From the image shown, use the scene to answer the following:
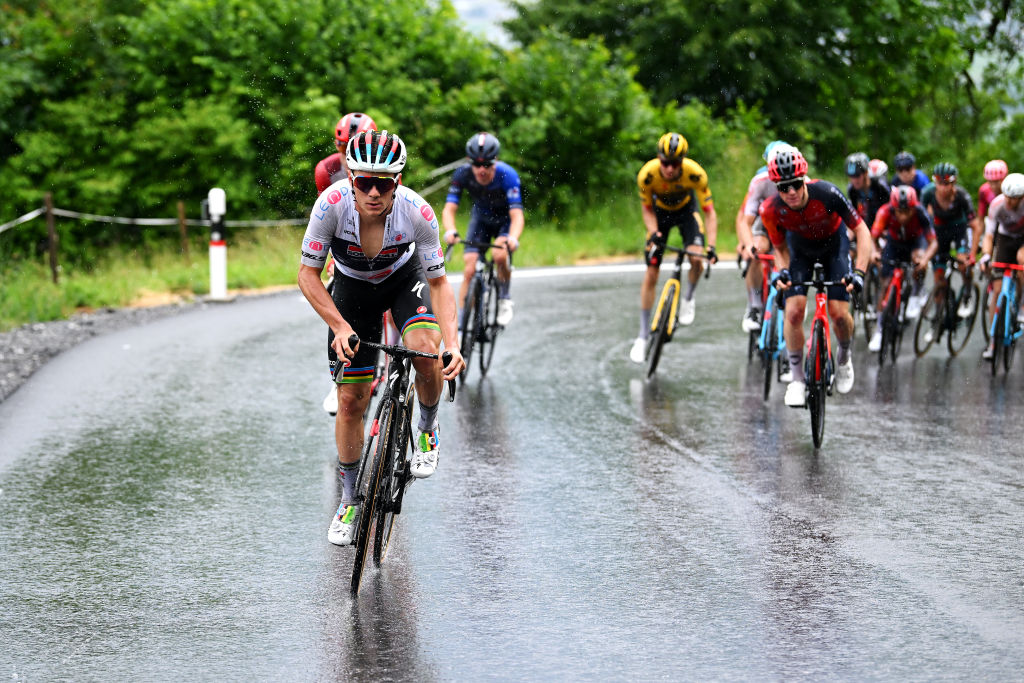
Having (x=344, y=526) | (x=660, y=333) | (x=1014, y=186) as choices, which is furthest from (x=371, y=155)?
(x=1014, y=186)

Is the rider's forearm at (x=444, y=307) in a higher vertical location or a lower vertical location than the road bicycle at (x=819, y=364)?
higher

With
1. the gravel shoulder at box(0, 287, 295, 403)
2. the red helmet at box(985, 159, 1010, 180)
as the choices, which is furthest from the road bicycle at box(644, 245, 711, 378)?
the gravel shoulder at box(0, 287, 295, 403)

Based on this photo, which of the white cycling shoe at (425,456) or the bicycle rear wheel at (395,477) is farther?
the white cycling shoe at (425,456)

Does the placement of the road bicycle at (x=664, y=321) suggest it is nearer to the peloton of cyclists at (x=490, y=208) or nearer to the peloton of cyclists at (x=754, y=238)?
the peloton of cyclists at (x=754, y=238)

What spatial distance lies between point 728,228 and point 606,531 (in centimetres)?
2500

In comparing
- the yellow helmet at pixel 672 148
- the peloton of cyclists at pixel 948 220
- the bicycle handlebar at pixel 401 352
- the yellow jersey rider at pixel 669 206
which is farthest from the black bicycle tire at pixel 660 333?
the bicycle handlebar at pixel 401 352

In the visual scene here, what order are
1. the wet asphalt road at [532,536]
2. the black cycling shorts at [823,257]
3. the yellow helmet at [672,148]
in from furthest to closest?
1. the yellow helmet at [672,148]
2. the black cycling shorts at [823,257]
3. the wet asphalt road at [532,536]

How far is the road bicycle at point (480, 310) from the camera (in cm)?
1112

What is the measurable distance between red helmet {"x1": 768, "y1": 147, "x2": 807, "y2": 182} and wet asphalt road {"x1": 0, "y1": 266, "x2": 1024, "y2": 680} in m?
1.74

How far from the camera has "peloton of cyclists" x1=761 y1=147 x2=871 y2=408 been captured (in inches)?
358

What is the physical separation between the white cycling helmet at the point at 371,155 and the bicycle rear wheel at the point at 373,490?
39.0 inches

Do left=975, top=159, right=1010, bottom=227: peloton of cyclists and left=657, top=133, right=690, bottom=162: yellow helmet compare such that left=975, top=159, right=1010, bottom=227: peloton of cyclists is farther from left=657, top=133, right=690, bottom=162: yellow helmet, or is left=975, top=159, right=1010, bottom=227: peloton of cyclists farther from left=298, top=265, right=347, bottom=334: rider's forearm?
left=298, top=265, right=347, bottom=334: rider's forearm

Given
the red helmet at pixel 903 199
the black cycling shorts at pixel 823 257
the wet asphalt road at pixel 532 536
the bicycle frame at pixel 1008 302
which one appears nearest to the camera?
the wet asphalt road at pixel 532 536

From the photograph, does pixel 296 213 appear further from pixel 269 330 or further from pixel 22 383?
pixel 22 383
